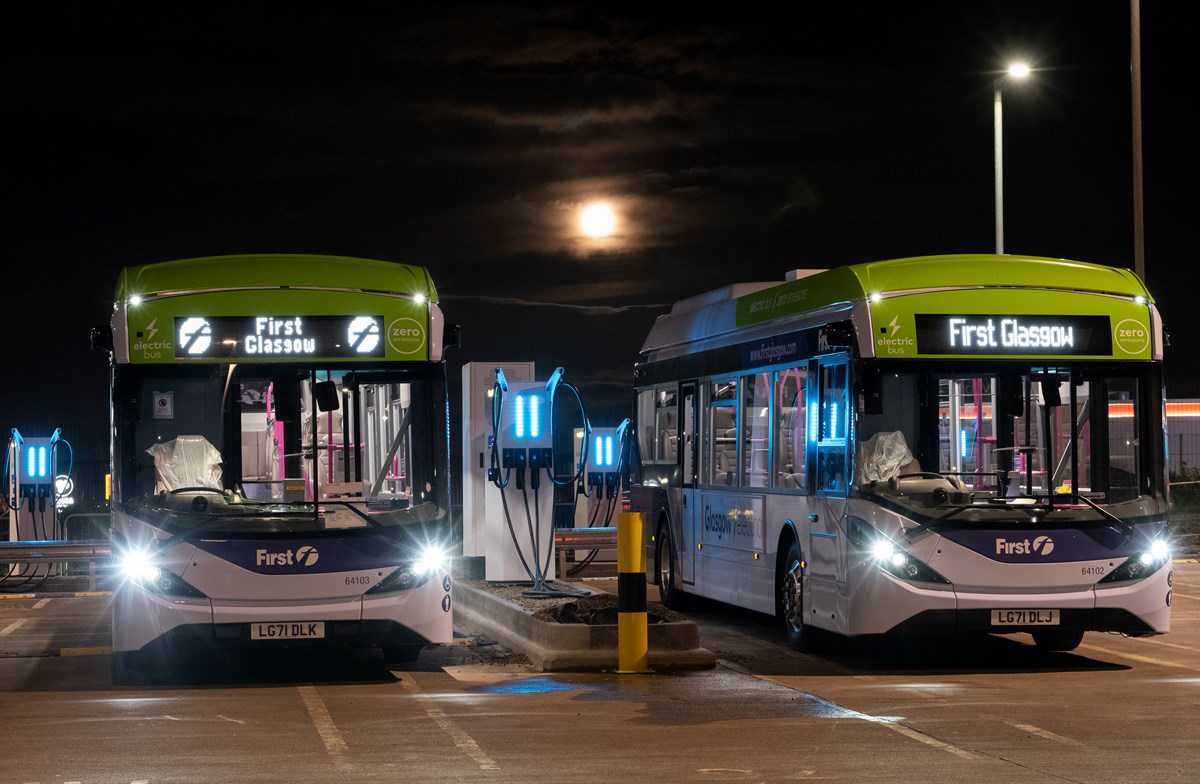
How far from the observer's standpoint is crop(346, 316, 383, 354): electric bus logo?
14.1m

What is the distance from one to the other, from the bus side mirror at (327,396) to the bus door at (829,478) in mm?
3890

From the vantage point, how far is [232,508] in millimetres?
13594

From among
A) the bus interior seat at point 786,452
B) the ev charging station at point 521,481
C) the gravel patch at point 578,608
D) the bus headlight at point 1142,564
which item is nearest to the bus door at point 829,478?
the bus interior seat at point 786,452

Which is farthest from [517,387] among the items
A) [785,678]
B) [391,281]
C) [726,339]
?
[785,678]

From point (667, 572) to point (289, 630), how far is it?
7546 mm

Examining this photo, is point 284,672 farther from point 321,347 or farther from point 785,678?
point 785,678

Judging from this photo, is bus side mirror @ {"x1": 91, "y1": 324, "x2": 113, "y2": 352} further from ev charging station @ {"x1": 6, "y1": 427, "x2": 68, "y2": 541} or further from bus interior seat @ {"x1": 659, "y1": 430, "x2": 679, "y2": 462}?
ev charging station @ {"x1": 6, "y1": 427, "x2": 68, "y2": 541}

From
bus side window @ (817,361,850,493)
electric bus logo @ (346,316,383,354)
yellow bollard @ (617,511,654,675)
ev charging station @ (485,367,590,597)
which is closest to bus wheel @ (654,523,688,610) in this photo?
ev charging station @ (485,367,590,597)

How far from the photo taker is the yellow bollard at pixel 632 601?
14.1 m

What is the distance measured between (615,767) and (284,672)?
5.68m

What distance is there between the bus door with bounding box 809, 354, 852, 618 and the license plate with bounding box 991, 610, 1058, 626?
4.18 ft

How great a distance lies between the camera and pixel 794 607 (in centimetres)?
1596

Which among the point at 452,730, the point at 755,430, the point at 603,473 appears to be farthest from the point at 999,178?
the point at 452,730

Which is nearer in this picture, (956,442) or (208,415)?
(208,415)
